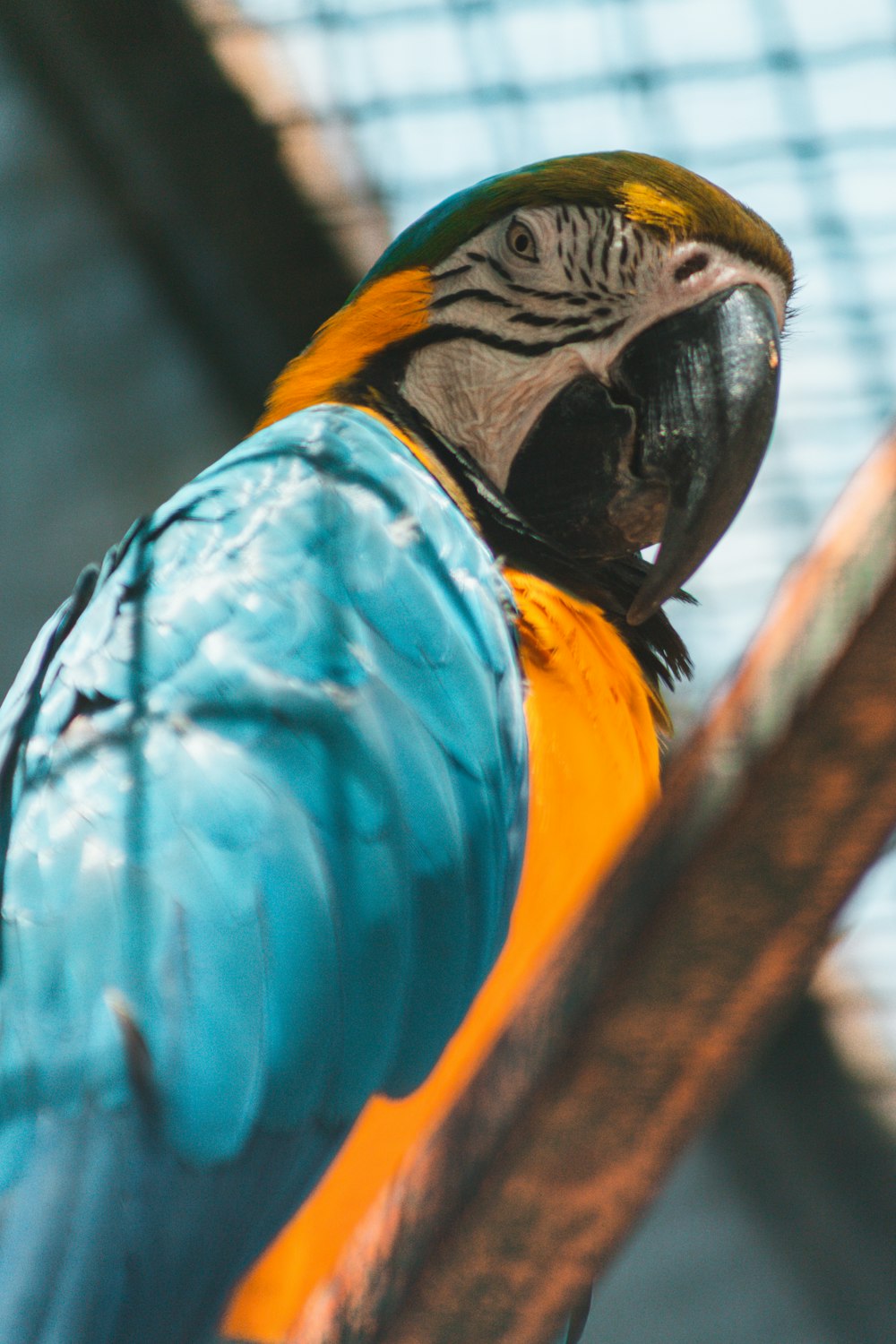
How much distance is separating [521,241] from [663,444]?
32 cm

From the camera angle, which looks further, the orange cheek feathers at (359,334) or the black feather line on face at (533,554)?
the orange cheek feathers at (359,334)

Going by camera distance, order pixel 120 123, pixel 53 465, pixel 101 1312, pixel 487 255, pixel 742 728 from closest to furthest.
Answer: pixel 742 728, pixel 101 1312, pixel 487 255, pixel 120 123, pixel 53 465

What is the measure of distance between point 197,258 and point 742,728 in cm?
202

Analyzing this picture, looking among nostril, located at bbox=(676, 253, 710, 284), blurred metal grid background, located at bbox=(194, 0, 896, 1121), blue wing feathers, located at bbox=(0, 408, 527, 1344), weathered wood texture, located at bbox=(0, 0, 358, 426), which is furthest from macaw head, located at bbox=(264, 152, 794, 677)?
weathered wood texture, located at bbox=(0, 0, 358, 426)

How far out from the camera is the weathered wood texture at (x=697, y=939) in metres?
0.34

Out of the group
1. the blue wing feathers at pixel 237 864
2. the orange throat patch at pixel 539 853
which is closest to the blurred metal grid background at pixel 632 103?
the orange throat patch at pixel 539 853

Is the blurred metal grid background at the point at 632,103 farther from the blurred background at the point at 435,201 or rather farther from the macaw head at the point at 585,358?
the macaw head at the point at 585,358

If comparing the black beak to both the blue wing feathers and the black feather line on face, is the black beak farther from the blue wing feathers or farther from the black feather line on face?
the blue wing feathers

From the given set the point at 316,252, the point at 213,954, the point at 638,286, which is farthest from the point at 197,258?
the point at 213,954

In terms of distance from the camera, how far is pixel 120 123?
6.67 ft

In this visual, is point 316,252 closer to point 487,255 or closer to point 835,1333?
point 487,255

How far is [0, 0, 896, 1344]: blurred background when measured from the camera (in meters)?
1.86

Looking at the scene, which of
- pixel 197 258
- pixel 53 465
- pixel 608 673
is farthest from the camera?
pixel 53 465

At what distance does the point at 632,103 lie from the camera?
187 centimetres
